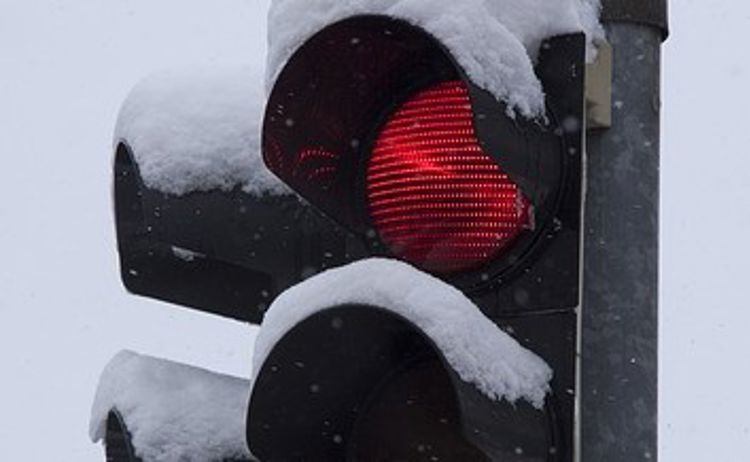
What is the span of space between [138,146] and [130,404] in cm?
40

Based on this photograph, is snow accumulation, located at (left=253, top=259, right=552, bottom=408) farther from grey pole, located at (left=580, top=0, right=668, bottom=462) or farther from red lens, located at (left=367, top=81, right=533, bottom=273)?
red lens, located at (left=367, top=81, right=533, bottom=273)

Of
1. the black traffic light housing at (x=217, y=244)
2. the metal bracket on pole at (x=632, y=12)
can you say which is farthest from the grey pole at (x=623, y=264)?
the black traffic light housing at (x=217, y=244)

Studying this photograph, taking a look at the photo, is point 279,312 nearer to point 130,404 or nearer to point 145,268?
point 130,404

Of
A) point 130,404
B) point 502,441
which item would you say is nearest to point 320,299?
point 502,441

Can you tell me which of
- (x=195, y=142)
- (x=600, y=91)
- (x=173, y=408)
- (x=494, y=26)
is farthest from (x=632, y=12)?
(x=173, y=408)

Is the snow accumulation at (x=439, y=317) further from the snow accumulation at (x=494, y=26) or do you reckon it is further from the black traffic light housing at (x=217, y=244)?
the black traffic light housing at (x=217, y=244)

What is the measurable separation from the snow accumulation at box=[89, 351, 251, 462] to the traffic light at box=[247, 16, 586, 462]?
0.73ft

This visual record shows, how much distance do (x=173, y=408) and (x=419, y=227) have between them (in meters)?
0.54

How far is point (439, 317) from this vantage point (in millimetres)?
2189

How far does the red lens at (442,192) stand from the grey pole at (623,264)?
11cm

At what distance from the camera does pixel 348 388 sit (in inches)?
101

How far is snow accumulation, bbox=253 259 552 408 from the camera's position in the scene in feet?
Result: 7.18

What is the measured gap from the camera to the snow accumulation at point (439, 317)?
2.19 m

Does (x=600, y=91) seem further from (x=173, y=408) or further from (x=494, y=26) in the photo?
(x=173, y=408)
